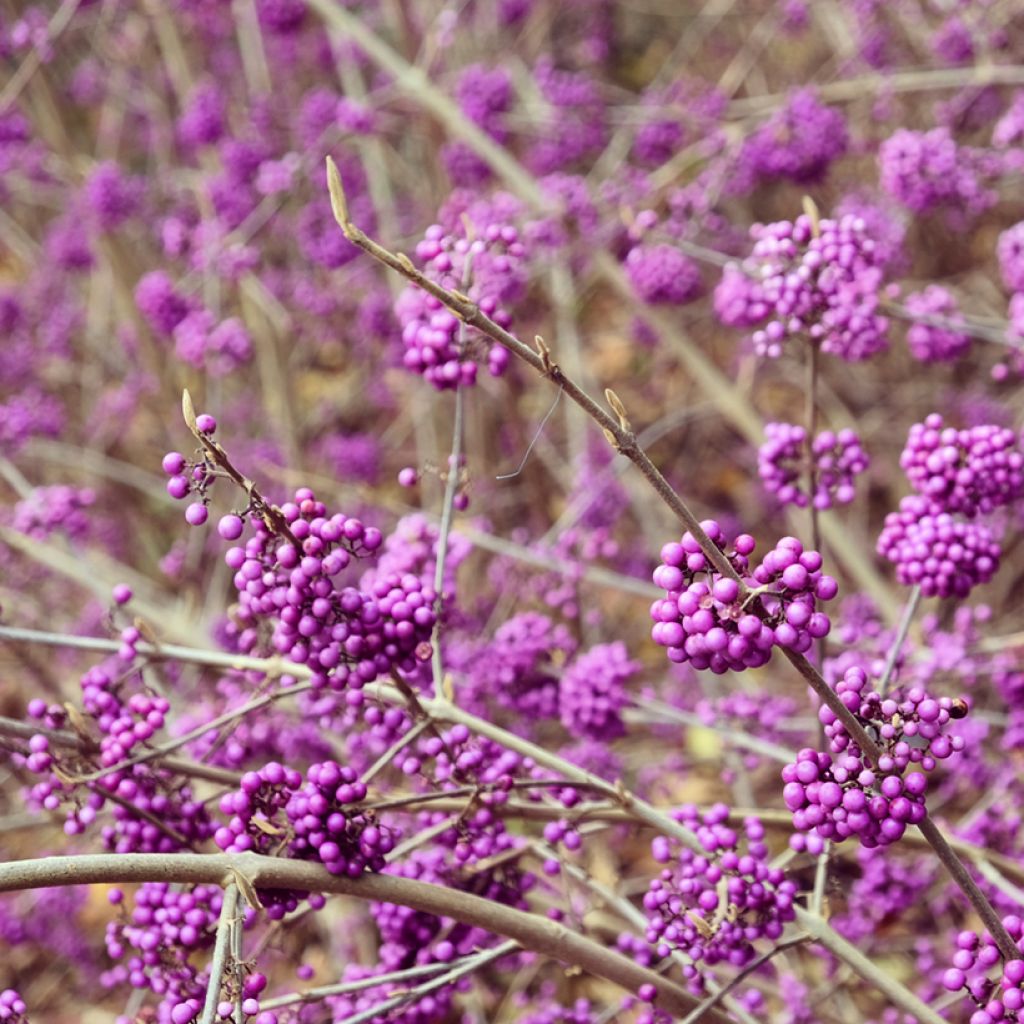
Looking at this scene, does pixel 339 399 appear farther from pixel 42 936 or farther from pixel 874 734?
pixel 874 734

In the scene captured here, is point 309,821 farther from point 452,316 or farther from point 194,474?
point 452,316

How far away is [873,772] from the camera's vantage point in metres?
1.39

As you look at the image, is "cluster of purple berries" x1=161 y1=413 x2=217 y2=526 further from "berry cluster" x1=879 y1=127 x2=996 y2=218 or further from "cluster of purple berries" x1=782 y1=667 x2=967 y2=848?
"berry cluster" x1=879 y1=127 x2=996 y2=218

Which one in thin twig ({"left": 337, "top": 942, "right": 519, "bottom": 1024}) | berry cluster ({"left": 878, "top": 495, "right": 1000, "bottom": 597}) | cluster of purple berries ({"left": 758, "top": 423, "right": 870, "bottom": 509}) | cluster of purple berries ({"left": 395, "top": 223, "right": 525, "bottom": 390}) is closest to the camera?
thin twig ({"left": 337, "top": 942, "right": 519, "bottom": 1024})

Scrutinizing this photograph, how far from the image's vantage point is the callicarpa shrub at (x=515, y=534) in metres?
1.61

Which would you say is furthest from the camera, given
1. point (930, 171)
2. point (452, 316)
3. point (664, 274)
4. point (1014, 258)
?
point (664, 274)

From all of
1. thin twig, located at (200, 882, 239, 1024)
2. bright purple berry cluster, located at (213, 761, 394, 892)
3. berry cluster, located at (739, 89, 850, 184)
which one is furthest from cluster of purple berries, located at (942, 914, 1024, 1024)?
berry cluster, located at (739, 89, 850, 184)

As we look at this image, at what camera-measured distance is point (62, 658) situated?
4.87 meters

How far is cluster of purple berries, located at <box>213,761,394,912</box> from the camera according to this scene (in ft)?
5.13

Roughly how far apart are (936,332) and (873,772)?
191 cm

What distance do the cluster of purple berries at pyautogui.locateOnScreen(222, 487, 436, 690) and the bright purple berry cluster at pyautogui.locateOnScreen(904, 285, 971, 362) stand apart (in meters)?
1.68

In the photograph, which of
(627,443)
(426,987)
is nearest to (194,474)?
(627,443)

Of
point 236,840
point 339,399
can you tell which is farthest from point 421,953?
point 339,399

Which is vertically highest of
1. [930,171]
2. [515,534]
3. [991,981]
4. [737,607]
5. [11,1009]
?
[930,171]
